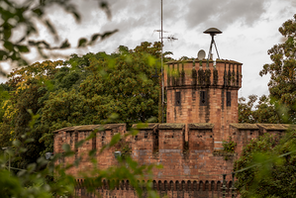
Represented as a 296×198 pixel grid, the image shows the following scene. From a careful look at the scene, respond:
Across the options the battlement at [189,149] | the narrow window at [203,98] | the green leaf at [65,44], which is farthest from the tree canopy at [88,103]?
the green leaf at [65,44]

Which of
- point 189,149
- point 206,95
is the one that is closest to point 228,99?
point 206,95

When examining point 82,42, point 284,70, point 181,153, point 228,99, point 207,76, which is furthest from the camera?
point 284,70

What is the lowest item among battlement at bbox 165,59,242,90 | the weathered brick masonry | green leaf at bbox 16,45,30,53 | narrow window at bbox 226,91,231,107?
the weathered brick masonry

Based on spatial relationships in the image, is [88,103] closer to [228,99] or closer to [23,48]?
[228,99]

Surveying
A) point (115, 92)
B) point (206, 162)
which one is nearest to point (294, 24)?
point (115, 92)

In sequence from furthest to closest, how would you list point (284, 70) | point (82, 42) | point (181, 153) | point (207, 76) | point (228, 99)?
point (284, 70) → point (228, 99) → point (207, 76) → point (181, 153) → point (82, 42)

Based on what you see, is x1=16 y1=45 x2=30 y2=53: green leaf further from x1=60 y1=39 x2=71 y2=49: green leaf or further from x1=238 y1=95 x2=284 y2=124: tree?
x1=238 y1=95 x2=284 y2=124: tree

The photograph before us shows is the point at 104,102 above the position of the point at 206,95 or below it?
above

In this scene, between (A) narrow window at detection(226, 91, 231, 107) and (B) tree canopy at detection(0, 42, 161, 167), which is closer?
(A) narrow window at detection(226, 91, 231, 107)

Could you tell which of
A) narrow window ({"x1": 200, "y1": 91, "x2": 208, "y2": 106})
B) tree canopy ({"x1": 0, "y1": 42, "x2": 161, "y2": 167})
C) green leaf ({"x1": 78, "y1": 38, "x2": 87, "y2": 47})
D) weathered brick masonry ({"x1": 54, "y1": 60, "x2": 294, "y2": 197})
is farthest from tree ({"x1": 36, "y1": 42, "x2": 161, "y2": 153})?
green leaf ({"x1": 78, "y1": 38, "x2": 87, "y2": 47})

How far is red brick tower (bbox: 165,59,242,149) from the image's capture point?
19.6 metres

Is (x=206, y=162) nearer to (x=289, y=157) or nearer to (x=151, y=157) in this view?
(x=151, y=157)

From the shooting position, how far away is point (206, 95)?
19719 mm

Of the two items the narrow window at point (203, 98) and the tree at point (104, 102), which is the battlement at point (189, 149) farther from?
the tree at point (104, 102)
